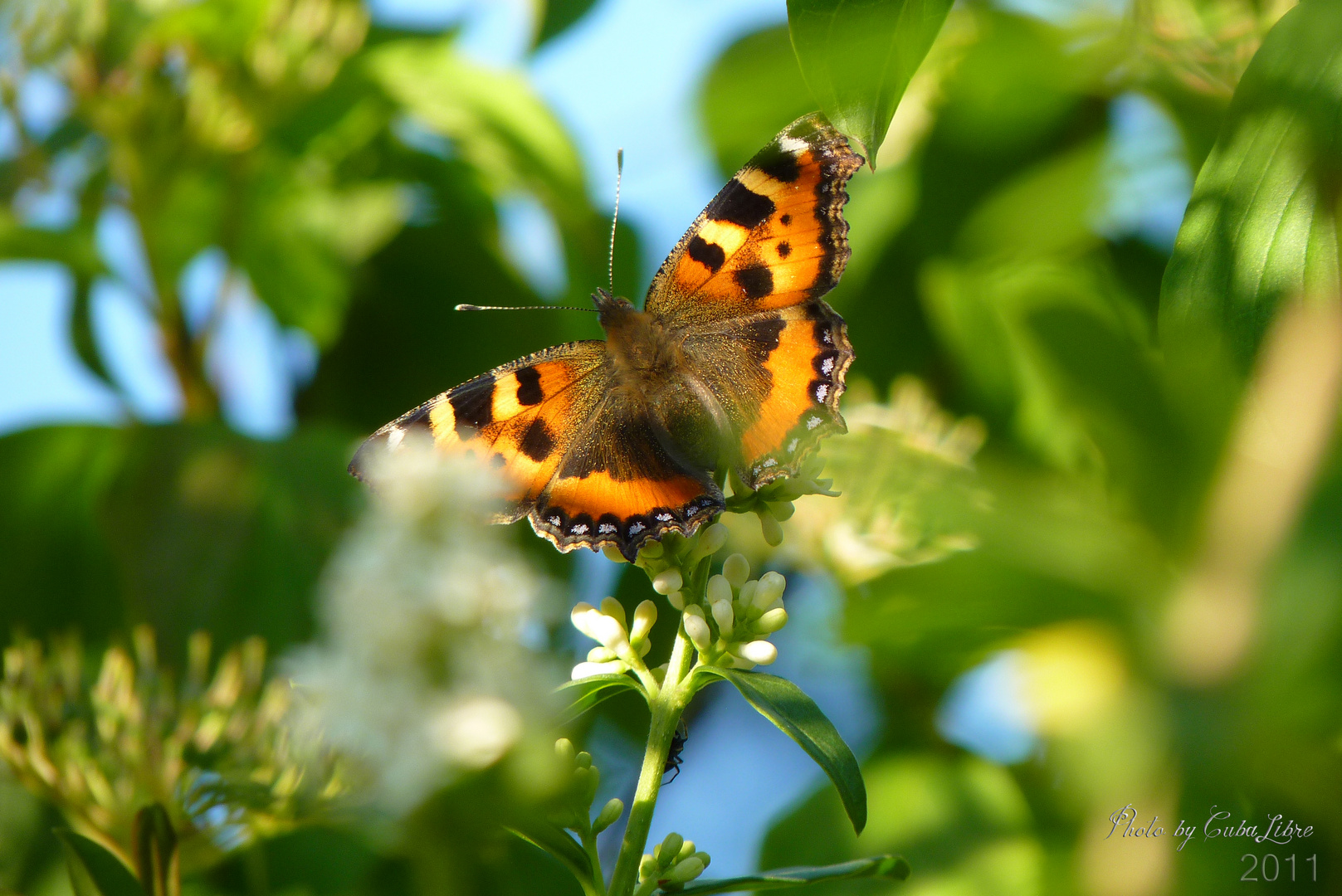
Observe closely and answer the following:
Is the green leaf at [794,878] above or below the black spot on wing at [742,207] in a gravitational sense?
below

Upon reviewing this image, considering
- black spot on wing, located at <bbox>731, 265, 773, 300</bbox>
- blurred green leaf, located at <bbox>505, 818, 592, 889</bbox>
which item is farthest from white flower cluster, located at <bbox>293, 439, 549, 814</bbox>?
black spot on wing, located at <bbox>731, 265, 773, 300</bbox>

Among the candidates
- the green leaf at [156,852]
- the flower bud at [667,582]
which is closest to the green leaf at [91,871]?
the green leaf at [156,852]

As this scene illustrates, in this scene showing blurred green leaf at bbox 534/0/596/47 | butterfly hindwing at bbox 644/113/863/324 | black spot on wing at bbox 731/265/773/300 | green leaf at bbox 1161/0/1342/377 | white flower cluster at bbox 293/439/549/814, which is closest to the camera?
white flower cluster at bbox 293/439/549/814

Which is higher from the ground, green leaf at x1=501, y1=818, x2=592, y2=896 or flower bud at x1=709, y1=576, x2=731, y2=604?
flower bud at x1=709, y1=576, x2=731, y2=604

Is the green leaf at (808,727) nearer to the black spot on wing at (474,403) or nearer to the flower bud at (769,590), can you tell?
the flower bud at (769,590)

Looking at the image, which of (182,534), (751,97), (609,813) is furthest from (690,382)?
(182,534)

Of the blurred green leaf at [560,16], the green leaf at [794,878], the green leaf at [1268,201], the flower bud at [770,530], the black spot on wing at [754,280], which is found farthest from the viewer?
the blurred green leaf at [560,16]

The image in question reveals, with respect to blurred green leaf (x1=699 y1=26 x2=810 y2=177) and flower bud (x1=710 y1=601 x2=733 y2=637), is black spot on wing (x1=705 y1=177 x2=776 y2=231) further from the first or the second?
flower bud (x1=710 y1=601 x2=733 y2=637)
